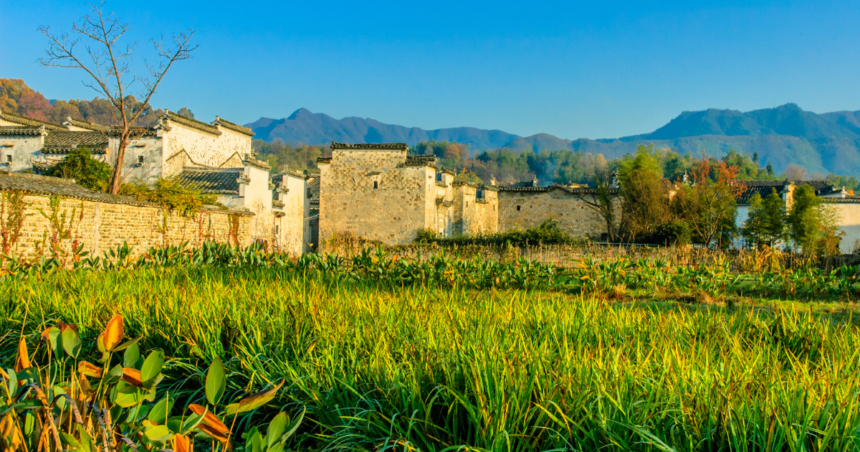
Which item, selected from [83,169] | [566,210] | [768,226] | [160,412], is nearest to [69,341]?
[160,412]

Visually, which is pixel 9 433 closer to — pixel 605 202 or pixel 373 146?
pixel 373 146

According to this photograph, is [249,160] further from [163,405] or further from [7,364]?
[163,405]

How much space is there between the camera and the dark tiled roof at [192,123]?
80.4 ft

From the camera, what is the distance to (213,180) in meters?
22.0

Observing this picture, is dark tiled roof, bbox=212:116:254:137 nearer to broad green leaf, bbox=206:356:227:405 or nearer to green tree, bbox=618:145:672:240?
green tree, bbox=618:145:672:240

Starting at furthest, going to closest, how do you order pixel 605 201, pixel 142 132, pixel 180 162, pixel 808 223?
pixel 605 201
pixel 808 223
pixel 180 162
pixel 142 132

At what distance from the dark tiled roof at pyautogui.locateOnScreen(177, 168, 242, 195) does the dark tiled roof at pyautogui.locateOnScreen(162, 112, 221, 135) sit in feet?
9.79

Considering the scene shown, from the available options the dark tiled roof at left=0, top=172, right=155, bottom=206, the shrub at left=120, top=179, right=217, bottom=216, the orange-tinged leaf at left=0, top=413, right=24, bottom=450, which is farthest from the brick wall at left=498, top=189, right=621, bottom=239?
the orange-tinged leaf at left=0, top=413, right=24, bottom=450

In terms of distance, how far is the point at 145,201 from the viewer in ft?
45.2

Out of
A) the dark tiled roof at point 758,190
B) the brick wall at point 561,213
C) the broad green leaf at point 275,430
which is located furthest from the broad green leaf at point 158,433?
the dark tiled roof at point 758,190

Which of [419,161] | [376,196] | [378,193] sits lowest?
[376,196]

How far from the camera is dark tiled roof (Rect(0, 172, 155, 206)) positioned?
10469 mm

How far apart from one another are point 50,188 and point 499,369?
12112 millimetres

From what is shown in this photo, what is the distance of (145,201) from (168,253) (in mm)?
5921
